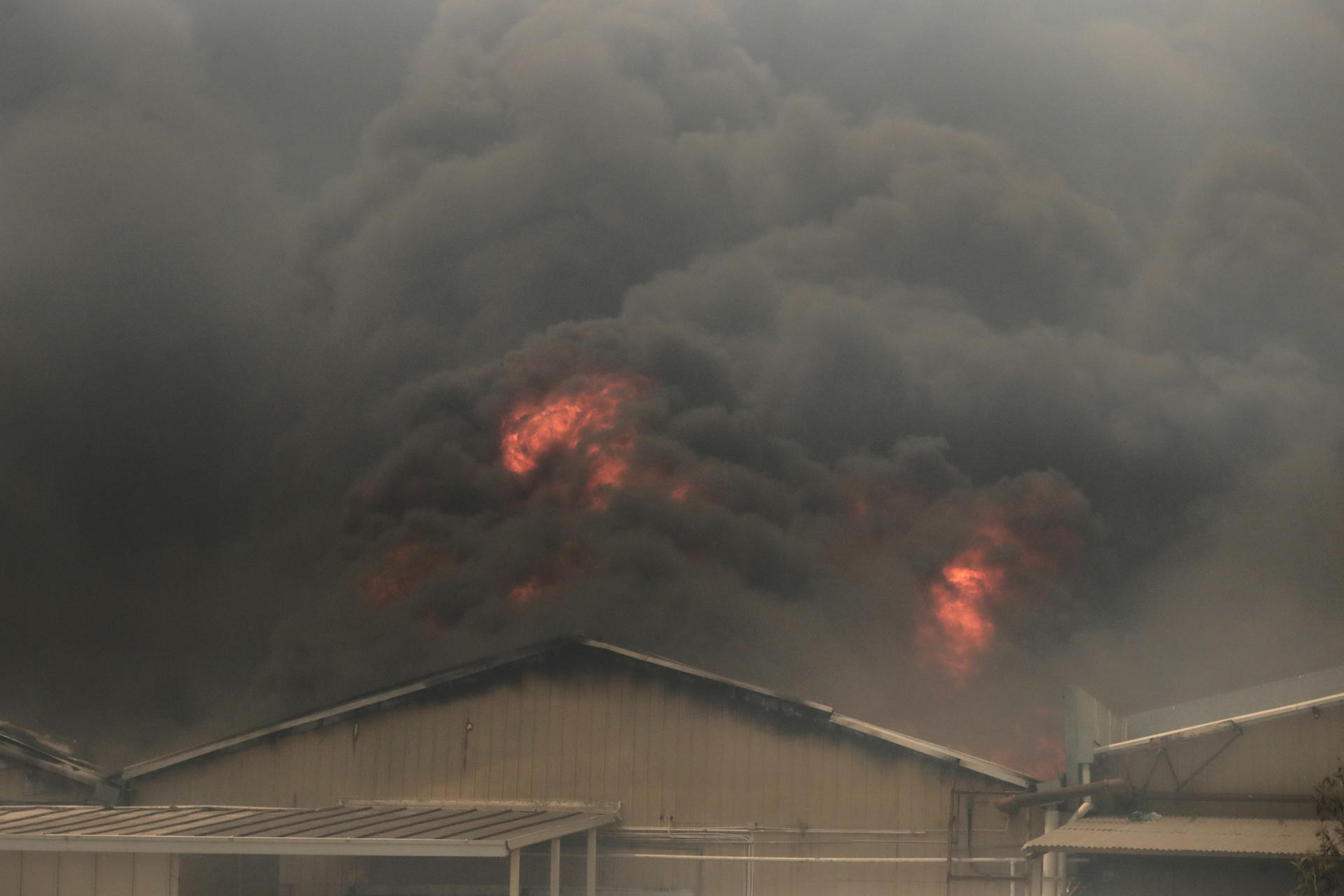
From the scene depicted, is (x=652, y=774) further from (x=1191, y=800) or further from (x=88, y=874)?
(x=88, y=874)

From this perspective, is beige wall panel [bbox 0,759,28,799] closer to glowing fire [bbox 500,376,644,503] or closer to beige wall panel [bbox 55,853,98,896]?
beige wall panel [bbox 55,853,98,896]

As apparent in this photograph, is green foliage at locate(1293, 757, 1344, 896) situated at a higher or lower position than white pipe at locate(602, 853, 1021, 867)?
higher

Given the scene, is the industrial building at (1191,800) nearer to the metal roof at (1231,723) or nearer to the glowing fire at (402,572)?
the metal roof at (1231,723)

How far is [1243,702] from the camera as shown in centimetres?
3064

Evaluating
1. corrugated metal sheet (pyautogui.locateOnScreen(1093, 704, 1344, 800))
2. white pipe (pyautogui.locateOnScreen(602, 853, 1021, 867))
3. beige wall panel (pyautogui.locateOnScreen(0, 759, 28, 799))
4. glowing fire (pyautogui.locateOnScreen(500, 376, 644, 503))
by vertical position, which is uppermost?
glowing fire (pyautogui.locateOnScreen(500, 376, 644, 503))

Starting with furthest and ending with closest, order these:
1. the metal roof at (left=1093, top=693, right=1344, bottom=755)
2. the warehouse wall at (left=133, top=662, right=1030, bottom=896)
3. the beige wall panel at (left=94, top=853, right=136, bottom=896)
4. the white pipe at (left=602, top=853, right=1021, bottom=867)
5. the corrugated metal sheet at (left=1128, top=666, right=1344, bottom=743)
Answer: the corrugated metal sheet at (left=1128, top=666, right=1344, bottom=743)
the warehouse wall at (left=133, top=662, right=1030, bottom=896)
the white pipe at (left=602, top=853, right=1021, bottom=867)
the metal roof at (left=1093, top=693, right=1344, bottom=755)
the beige wall panel at (left=94, top=853, right=136, bottom=896)

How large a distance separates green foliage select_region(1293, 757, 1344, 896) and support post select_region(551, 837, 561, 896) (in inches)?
477

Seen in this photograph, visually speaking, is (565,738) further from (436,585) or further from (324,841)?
(436,585)

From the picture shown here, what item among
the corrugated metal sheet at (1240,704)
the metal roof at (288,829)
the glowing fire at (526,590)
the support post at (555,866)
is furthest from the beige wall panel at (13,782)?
the glowing fire at (526,590)

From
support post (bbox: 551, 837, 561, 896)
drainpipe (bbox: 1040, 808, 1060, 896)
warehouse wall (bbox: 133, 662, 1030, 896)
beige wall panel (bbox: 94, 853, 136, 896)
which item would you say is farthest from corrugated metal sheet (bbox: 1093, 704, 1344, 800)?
beige wall panel (bbox: 94, 853, 136, 896)

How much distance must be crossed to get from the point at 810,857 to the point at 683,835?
2597mm

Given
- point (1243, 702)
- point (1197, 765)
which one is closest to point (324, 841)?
point (1197, 765)

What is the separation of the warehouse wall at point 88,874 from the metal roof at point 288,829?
22.8 inches

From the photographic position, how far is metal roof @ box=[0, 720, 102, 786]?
2955 centimetres
